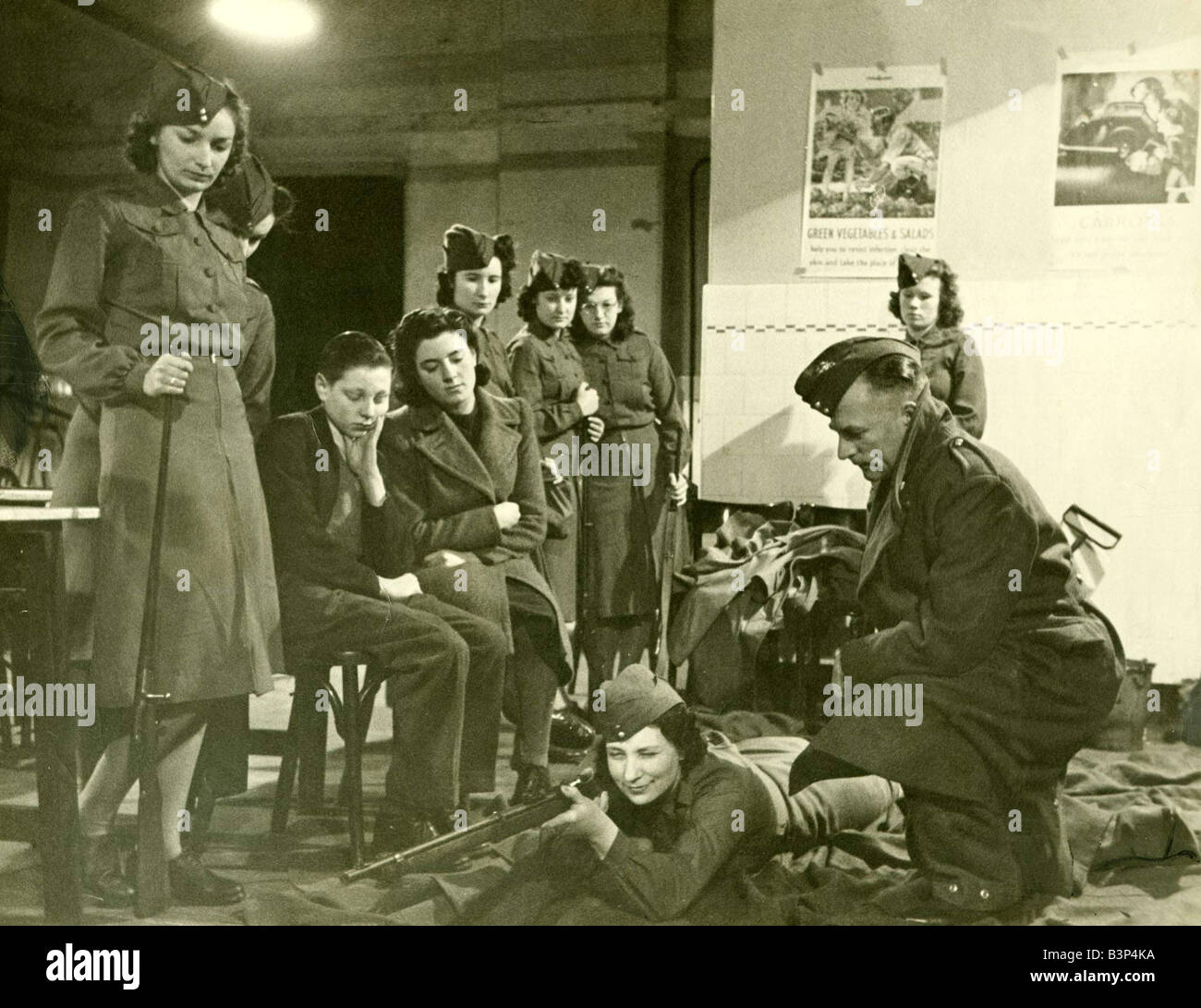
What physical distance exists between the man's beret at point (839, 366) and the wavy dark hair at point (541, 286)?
0.70 metres

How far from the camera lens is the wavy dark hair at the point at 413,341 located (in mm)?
3066

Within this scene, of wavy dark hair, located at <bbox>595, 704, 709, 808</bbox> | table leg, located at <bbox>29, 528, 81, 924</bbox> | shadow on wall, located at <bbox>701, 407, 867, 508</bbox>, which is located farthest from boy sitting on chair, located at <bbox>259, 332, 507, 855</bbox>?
shadow on wall, located at <bbox>701, 407, 867, 508</bbox>

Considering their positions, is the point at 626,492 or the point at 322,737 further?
the point at 626,492

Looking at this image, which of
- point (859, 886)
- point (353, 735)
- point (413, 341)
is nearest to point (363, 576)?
point (353, 735)

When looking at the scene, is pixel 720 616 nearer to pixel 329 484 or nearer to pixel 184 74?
pixel 329 484

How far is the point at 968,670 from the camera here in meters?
2.96

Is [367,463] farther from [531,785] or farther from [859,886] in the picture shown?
[859,886]

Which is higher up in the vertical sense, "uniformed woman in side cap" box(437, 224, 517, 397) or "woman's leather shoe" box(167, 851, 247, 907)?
"uniformed woman in side cap" box(437, 224, 517, 397)

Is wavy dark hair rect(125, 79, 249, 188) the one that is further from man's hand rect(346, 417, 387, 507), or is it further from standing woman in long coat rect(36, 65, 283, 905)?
man's hand rect(346, 417, 387, 507)

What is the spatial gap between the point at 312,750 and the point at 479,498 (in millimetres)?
819

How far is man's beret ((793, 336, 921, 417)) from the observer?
9.95 ft

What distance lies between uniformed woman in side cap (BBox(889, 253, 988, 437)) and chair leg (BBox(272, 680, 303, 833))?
196 cm

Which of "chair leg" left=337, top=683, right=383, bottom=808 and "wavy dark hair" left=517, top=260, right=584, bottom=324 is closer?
"chair leg" left=337, top=683, right=383, bottom=808

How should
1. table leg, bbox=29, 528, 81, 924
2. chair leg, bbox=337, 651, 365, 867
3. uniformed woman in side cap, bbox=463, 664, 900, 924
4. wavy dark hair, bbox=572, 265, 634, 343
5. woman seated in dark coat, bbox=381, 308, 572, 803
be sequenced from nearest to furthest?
1. table leg, bbox=29, 528, 81, 924
2. chair leg, bbox=337, 651, 365, 867
3. uniformed woman in side cap, bbox=463, 664, 900, 924
4. woman seated in dark coat, bbox=381, 308, 572, 803
5. wavy dark hair, bbox=572, 265, 634, 343
